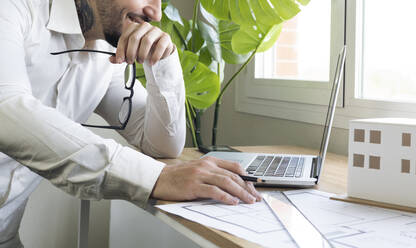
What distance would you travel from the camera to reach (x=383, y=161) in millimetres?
732

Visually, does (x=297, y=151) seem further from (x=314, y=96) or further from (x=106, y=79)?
(x=106, y=79)

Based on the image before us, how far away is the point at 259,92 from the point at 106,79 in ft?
2.34

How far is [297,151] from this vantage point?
4.58 ft

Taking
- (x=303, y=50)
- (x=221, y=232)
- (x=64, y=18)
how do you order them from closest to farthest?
(x=221, y=232), (x=64, y=18), (x=303, y=50)

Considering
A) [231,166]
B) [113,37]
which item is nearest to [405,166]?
[231,166]

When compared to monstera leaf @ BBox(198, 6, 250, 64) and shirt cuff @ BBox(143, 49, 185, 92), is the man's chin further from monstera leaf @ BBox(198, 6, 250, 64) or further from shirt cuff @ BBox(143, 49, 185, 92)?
monstera leaf @ BBox(198, 6, 250, 64)

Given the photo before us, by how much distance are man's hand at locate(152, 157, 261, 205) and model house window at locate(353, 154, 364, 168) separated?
174 millimetres

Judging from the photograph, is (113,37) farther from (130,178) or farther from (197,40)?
(130,178)

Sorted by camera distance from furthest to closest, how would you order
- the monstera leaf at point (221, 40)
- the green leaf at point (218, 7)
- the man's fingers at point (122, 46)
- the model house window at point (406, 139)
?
the monstera leaf at point (221, 40) → the green leaf at point (218, 7) → the man's fingers at point (122, 46) → the model house window at point (406, 139)

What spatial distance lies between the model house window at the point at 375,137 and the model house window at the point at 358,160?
0.03m

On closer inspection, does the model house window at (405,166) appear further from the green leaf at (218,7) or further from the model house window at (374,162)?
the green leaf at (218,7)

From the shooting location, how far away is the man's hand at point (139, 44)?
1.00 metres

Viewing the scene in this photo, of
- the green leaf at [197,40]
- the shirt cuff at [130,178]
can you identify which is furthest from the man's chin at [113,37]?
the shirt cuff at [130,178]

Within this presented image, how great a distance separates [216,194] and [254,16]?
80cm
